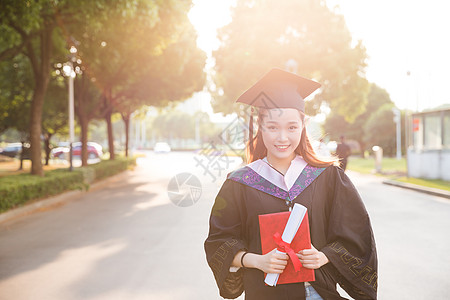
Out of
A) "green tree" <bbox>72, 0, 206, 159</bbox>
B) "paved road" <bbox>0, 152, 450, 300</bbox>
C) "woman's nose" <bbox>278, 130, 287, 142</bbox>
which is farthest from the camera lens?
"green tree" <bbox>72, 0, 206, 159</bbox>

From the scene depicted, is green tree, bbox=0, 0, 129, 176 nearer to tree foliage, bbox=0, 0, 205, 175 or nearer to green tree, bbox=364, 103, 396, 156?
tree foliage, bbox=0, 0, 205, 175

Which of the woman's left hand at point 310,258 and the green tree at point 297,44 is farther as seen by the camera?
the green tree at point 297,44

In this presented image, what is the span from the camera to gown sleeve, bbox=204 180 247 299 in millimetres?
2188

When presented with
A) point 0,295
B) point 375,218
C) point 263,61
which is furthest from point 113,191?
point 263,61

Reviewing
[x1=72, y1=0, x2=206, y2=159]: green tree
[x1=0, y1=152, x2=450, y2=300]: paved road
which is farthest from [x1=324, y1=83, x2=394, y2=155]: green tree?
[x1=0, y1=152, x2=450, y2=300]: paved road

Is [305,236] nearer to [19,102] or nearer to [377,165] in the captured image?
[377,165]

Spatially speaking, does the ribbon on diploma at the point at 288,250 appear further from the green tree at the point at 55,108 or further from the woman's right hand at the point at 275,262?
the green tree at the point at 55,108

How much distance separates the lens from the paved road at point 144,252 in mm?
4691

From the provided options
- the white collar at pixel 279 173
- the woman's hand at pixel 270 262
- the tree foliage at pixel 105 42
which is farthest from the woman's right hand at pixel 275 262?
the tree foliage at pixel 105 42

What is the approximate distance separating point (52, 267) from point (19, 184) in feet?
18.4

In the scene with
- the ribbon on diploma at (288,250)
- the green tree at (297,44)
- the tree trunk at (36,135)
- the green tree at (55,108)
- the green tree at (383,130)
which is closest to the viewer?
the ribbon on diploma at (288,250)

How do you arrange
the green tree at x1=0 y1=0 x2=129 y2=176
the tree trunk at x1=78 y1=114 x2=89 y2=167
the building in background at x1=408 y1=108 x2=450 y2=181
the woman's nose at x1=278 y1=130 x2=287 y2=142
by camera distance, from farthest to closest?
the tree trunk at x1=78 y1=114 x2=89 y2=167, the building in background at x1=408 y1=108 x2=450 y2=181, the green tree at x1=0 y1=0 x2=129 y2=176, the woman's nose at x1=278 y1=130 x2=287 y2=142

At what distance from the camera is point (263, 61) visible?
998 inches

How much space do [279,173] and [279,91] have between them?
450 mm
